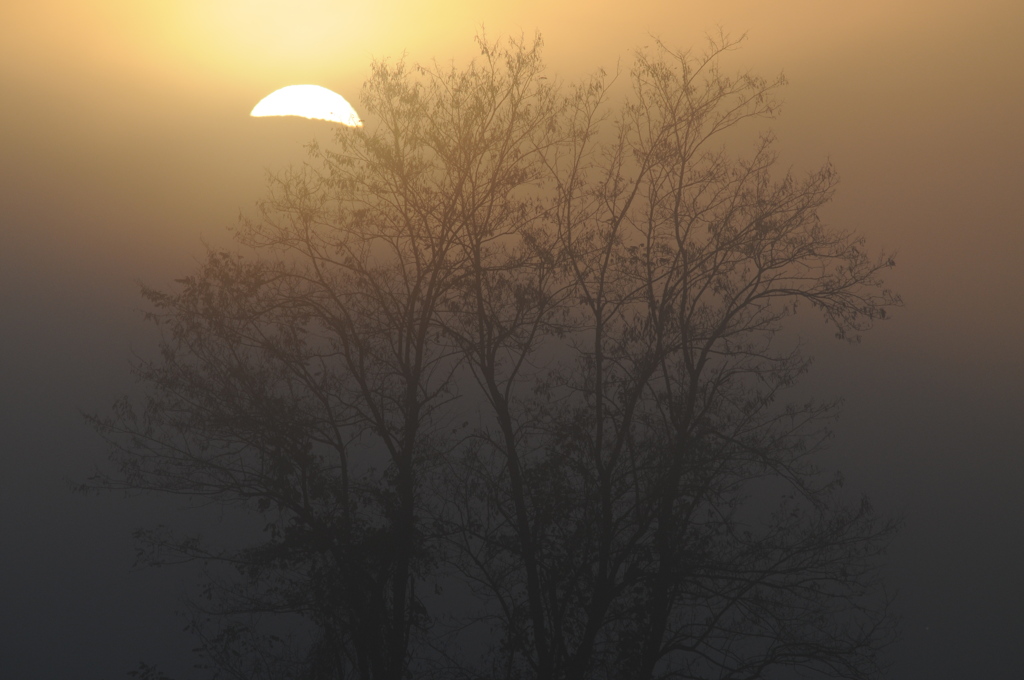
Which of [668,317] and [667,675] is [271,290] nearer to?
[668,317]

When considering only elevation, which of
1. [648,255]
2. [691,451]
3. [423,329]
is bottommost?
[691,451]

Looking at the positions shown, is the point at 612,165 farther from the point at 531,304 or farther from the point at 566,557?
the point at 566,557

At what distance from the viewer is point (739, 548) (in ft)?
17.6

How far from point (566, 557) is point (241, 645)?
232 cm

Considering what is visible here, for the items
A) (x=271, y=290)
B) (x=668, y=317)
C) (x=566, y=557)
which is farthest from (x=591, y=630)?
(x=271, y=290)

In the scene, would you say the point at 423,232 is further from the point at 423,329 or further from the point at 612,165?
the point at 612,165

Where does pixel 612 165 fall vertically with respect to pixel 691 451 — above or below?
above

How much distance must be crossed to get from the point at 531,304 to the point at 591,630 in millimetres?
2012

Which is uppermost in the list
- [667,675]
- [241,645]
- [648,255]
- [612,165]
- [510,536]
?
[612,165]

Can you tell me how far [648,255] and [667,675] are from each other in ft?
8.48

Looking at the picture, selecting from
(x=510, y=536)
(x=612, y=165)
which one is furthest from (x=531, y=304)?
(x=510, y=536)

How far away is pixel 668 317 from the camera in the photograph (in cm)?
552

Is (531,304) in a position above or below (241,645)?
above

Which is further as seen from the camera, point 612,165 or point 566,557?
point 612,165
